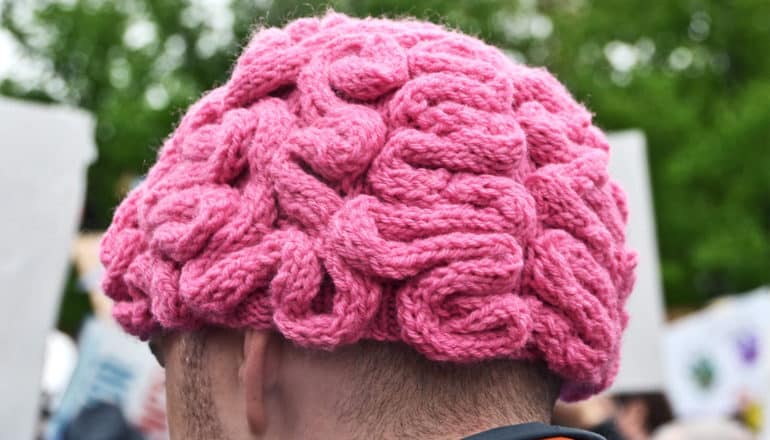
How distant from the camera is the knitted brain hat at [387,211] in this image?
1.53 m

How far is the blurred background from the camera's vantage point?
19.1m

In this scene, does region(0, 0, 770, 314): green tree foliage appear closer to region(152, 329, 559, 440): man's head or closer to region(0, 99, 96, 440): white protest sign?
region(0, 99, 96, 440): white protest sign

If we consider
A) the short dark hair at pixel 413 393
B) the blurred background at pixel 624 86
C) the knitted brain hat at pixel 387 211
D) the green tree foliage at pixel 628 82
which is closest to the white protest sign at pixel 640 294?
the knitted brain hat at pixel 387 211

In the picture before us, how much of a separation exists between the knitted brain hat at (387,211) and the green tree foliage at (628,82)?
1631 centimetres

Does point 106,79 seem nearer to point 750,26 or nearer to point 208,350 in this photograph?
point 750,26

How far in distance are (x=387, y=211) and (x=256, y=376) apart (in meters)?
0.30

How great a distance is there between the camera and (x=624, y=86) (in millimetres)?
21125

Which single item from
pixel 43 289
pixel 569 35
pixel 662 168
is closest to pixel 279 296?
pixel 43 289

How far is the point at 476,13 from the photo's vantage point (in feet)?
85.1

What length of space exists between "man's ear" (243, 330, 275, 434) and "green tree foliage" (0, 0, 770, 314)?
648 inches

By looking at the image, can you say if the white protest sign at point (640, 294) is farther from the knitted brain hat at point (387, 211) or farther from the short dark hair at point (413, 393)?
the short dark hair at point (413, 393)

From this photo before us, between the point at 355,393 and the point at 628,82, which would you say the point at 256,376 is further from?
the point at 628,82

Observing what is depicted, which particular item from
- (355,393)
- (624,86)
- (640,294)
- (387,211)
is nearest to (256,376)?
(355,393)

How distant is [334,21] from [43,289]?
2137 mm
